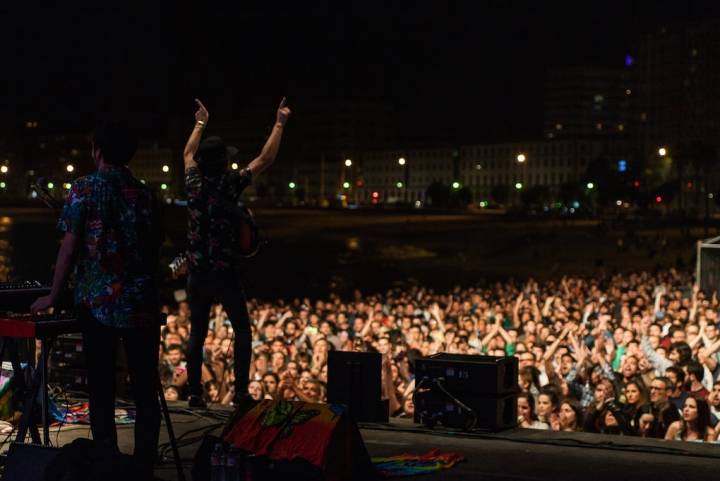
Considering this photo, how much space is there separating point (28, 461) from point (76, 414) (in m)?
2.36

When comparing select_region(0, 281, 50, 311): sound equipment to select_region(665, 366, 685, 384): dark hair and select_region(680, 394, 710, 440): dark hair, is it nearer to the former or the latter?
select_region(680, 394, 710, 440): dark hair

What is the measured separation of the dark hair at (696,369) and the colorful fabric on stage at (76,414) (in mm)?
4488

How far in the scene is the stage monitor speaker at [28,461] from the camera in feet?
13.2

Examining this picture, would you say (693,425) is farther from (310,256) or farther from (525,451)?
(310,256)

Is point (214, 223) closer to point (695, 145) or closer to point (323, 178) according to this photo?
point (695, 145)

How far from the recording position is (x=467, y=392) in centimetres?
624

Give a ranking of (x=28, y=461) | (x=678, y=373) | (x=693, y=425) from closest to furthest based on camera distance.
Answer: (x=28, y=461) < (x=693, y=425) < (x=678, y=373)

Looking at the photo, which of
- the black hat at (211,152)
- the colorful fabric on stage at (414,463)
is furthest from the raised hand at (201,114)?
the colorful fabric on stage at (414,463)

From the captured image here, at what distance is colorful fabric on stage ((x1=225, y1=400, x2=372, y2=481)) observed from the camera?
4.64 meters

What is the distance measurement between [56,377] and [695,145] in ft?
345

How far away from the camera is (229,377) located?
37.2ft

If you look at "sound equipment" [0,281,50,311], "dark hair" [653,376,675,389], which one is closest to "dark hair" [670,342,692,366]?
"dark hair" [653,376,675,389]

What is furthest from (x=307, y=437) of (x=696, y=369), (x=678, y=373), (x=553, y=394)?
(x=696, y=369)

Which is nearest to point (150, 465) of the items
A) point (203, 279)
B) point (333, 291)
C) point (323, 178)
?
point (203, 279)
